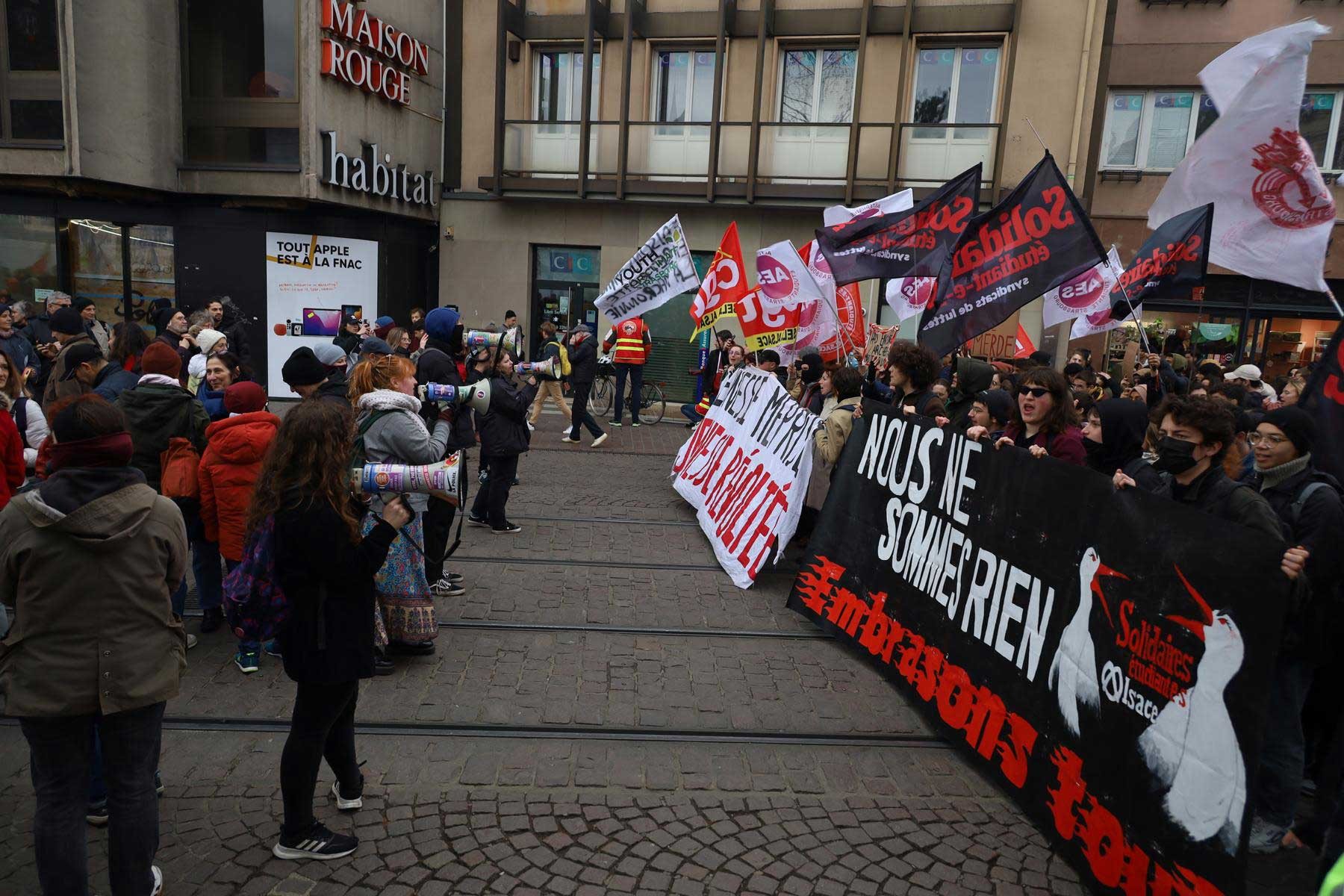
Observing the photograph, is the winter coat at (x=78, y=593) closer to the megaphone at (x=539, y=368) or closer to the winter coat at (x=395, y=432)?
the winter coat at (x=395, y=432)

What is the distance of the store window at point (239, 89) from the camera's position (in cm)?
1689

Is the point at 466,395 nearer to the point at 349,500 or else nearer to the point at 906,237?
the point at 349,500

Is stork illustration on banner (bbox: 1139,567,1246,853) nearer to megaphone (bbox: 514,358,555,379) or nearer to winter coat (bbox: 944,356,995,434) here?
winter coat (bbox: 944,356,995,434)

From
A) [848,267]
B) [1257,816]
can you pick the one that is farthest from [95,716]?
[848,267]

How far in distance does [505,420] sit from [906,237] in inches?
148

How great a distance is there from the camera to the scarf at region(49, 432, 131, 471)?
287 cm

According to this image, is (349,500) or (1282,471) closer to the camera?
(349,500)

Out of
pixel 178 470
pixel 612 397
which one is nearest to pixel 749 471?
pixel 178 470

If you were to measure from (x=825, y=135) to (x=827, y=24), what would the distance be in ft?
7.43

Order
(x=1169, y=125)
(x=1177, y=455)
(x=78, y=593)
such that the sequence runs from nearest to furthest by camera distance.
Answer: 1. (x=78, y=593)
2. (x=1177, y=455)
3. (x=1169, y=125)

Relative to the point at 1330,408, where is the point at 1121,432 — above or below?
below

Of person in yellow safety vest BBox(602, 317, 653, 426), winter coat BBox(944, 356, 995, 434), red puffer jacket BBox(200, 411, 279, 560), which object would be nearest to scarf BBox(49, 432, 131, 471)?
red puffer jacket BBox(200, 411, 279, 560)

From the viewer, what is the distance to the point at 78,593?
2.87 metres

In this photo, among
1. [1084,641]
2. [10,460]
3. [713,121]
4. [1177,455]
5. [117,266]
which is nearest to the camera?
[1084,641]
